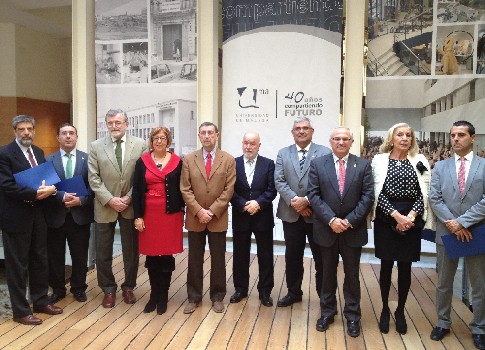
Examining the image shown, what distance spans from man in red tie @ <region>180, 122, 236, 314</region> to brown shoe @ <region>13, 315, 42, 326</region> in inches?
50.2

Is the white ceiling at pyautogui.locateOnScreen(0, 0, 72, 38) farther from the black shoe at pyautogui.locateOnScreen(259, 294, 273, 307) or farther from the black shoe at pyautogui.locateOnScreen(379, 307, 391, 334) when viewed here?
the black shoe at pyautogui.locateOnScreen(379, 307, 391, 334)

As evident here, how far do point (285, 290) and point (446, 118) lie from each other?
3293 mm

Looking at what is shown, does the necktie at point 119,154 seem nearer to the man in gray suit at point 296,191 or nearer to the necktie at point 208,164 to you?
the necktie at point 208,164

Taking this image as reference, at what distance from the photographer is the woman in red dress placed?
412 centimetres

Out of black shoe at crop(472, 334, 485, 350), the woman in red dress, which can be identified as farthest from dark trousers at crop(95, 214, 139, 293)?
black shoe at crop(472, 334, 485, 350)

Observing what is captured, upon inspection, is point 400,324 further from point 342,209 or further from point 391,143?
point 391,143

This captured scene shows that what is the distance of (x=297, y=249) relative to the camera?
→ 436 cm

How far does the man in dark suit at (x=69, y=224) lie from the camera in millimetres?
4360

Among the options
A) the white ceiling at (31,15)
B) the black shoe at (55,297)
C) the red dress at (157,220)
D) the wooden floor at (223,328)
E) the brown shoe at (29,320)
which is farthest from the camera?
the white ceiling at (31,15)

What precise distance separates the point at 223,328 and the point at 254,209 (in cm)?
107

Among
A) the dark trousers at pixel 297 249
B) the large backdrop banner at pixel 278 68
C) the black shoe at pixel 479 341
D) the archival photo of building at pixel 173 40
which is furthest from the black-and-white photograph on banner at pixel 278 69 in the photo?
the black shoe at pixel 479 341

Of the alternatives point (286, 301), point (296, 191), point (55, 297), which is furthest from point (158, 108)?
point (286, 301)

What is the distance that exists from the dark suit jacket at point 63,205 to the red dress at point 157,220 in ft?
2.17

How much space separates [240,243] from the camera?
14.7ft
